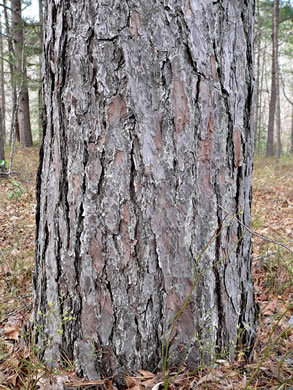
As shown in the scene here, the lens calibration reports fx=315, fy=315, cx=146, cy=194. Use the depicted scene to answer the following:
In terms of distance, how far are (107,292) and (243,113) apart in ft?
3.20

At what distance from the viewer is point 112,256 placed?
1.30 m

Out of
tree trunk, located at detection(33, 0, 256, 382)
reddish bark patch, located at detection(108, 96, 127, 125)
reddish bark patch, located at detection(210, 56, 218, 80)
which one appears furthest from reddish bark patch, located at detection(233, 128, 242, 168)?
reddish bark patch, located at detection(108, 96, 127, 125)

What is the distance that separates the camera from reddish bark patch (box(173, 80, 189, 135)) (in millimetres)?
1238

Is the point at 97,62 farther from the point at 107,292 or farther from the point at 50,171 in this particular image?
the point at 107,292

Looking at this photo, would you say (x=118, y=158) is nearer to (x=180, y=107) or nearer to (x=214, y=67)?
(x=180, y=107)

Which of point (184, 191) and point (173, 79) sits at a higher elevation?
point (173, 79)

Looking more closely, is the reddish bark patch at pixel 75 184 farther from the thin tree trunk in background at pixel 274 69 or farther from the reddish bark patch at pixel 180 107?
the thin tree trunk in background at pixel 274 69

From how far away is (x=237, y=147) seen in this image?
1388 millimetres

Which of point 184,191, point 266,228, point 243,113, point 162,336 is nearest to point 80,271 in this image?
point 162,336

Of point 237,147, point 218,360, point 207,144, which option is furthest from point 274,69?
point 218,360

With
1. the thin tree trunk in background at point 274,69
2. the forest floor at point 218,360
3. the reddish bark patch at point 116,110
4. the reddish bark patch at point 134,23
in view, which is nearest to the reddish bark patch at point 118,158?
the reddish bark patch at point 116,110

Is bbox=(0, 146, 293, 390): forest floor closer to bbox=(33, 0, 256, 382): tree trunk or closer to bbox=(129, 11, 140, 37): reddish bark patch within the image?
bbox=(33, 0, 256, 382): tree trunk

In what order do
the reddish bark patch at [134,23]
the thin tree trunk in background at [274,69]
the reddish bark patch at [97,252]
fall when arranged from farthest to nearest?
the thin tree trunk in background at [274,69] < the reddish bark patch at [97,252] < the reddish bark patch at [134,23]

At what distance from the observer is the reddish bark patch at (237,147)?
137 cm
